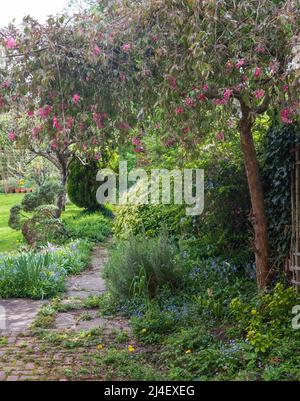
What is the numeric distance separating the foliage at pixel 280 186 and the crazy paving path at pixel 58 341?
6.30ft

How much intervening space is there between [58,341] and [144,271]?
1461mm

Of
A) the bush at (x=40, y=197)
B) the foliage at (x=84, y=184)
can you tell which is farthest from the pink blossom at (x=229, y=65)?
the foliage at (x=84, y=184)

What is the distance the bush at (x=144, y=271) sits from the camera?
20.3 feet

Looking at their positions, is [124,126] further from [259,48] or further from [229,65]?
[259,48]

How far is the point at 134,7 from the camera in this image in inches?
180

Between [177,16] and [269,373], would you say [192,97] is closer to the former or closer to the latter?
[177,16]

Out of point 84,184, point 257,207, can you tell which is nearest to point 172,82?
point 257,207

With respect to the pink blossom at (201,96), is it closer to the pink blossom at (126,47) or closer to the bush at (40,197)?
the pink blossom at (126,47)

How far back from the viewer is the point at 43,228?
11133 mm

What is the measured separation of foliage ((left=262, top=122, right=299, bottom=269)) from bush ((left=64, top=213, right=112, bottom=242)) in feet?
20.2

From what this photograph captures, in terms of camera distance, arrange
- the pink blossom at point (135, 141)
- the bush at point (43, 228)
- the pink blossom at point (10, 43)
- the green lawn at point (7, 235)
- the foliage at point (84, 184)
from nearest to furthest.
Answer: the pink blossom at point (10, 43), the pink blossom at point (135, 141), the bush at point (43, 228), the green lawn at point (7, 235), the foliage at point (84, 184)

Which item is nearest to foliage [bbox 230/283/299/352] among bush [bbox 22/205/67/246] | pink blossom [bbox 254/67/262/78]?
pink blossom [bbox 254/67/262/78]

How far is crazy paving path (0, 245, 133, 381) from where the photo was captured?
13.9 ft
